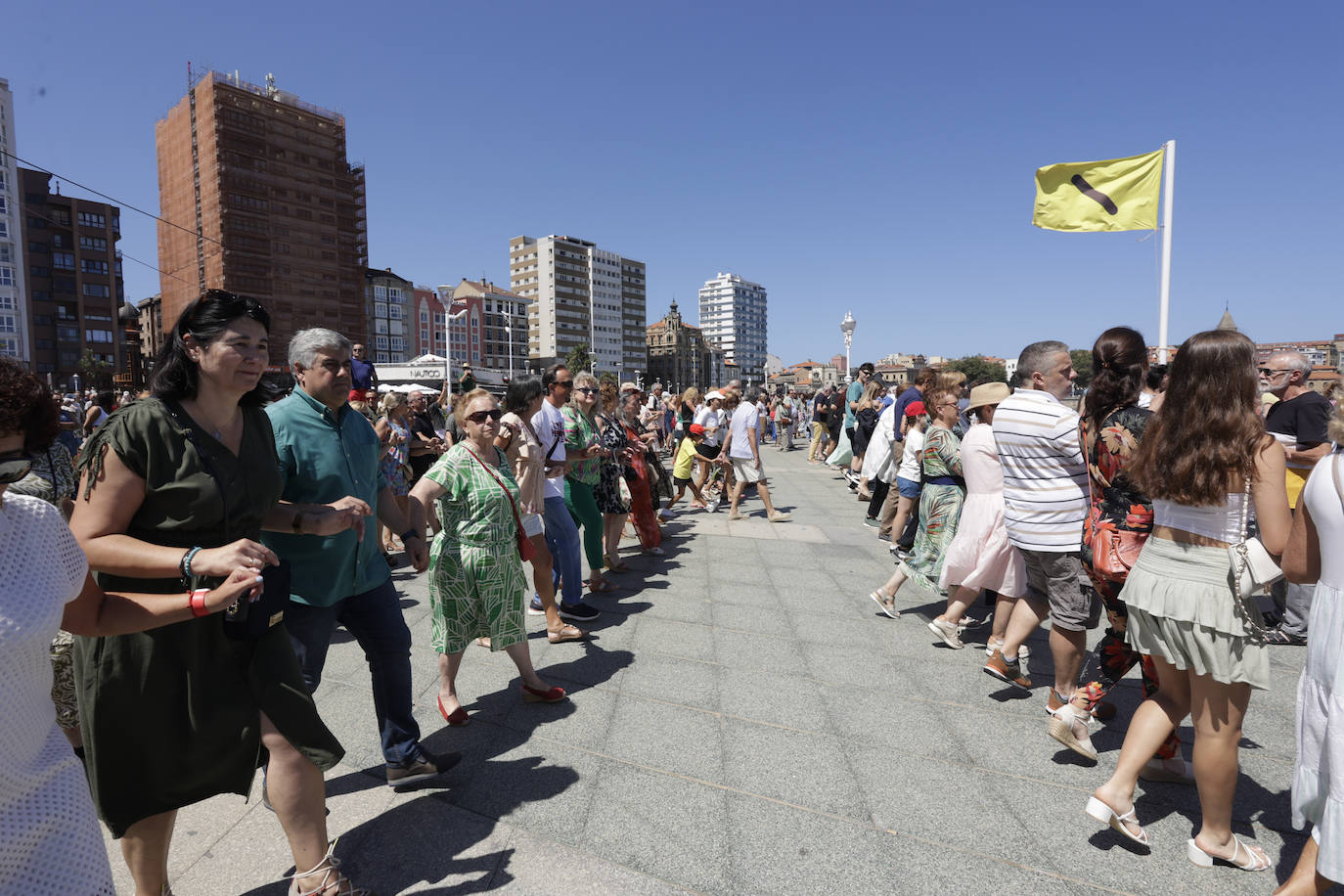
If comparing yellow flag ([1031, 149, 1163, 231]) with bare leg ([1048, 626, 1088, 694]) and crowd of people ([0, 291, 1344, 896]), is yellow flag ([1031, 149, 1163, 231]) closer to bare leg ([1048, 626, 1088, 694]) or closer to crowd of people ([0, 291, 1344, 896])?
crowd of people ([0, 291, 1344, 896])

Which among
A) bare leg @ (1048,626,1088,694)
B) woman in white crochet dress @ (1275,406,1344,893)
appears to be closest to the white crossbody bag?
woman in white crochet dress @ (1275,406,1344,893)

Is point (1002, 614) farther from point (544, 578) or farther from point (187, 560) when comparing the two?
point (187, 560)

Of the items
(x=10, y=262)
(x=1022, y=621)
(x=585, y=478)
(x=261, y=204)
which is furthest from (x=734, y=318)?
(x=1022, y=621)

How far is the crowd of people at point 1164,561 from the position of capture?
2.02 m

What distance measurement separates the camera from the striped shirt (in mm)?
3369

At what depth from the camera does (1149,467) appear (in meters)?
2.48

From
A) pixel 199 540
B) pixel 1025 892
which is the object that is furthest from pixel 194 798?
pixel 1025 892

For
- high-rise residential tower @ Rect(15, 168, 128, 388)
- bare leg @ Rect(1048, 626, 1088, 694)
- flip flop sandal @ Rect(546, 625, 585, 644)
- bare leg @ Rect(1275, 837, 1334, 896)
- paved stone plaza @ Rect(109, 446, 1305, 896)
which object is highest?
high-rise residential tower @ Rect(15, 168, 128, 388)

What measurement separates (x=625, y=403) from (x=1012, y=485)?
490 cm

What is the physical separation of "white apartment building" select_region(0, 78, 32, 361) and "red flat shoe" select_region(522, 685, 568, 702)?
73101 mm

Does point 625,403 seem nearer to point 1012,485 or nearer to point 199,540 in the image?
point 1012,485

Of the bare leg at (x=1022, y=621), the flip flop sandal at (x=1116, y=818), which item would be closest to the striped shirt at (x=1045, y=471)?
the bare leg at (x=1022, y=621)

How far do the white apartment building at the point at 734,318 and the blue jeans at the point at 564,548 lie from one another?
177677mm

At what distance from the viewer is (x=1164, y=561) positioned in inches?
97.3
